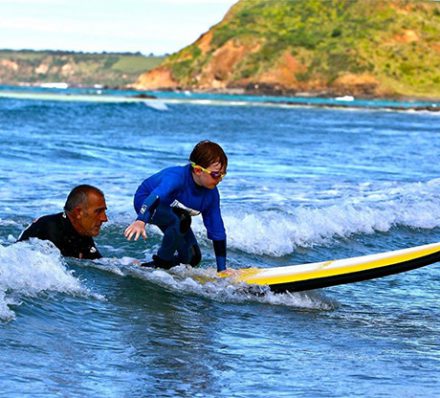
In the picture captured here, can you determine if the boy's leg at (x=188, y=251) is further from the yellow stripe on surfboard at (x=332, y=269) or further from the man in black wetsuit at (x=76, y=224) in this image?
the man in black wetsuit at (x=76, y=224)

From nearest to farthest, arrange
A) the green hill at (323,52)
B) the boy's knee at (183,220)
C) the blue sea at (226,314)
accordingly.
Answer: the blue sea at (226,314)
the boy's knee at (183,220)
the green hill at (323,52)

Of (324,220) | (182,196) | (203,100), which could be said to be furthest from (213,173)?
(203,100)

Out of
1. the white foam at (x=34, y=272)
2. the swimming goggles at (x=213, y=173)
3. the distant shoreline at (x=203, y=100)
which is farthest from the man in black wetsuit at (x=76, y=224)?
the distant shoreline at (x=203, y=100)

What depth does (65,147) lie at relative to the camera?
23.6 metres

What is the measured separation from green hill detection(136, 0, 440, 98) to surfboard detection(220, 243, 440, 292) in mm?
157602

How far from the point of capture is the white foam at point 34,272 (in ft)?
22.4

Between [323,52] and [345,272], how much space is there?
570 ft

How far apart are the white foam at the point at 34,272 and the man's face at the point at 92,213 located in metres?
0.29

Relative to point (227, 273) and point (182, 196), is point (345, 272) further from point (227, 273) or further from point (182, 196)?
point (182, 196)

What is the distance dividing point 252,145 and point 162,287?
22607 millimetres

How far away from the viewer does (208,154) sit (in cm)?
695

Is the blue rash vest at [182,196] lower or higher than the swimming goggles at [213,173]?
lower

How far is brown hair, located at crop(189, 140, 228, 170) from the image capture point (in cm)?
694

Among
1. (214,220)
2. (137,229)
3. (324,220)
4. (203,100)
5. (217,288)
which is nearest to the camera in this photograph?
(137,229)
